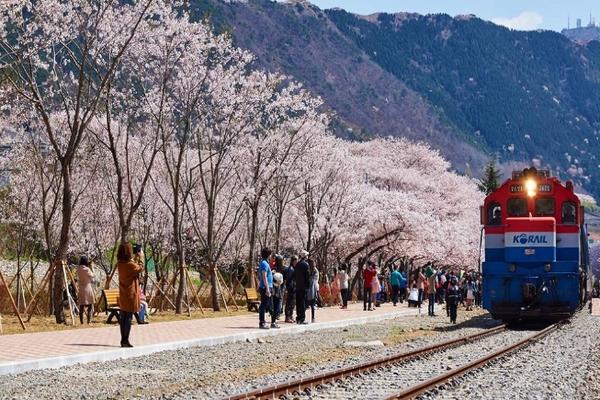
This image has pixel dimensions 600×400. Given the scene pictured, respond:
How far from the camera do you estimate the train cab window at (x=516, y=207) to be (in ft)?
85.7

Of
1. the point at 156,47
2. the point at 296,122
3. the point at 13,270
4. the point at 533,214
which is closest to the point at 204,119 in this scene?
the point at 156,47

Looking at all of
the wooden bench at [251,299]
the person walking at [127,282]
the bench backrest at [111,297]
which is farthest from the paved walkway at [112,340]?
the wooden bench at [251,299]

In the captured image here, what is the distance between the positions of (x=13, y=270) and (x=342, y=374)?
48.6 meters

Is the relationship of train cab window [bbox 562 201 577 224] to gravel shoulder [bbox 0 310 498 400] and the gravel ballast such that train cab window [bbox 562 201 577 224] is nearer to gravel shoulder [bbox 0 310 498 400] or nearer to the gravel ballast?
the gravel ballast

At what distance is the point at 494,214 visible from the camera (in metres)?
26.3

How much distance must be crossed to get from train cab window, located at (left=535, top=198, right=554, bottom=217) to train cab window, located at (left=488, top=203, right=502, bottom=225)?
0.95m

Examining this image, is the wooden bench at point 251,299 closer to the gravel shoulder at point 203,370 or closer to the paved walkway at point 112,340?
the paved walkway at point 112,340

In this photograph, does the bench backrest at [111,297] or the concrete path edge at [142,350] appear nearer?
the concrete path edge at [142,350]

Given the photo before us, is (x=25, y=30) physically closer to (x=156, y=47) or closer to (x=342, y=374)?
(x=156, y=47)

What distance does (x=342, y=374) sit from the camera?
529 inches

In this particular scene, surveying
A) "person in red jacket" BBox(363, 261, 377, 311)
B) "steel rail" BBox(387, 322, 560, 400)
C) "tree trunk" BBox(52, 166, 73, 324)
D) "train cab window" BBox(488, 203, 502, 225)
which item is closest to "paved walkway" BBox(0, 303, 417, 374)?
"tree trunk" BBox(52, 166, 73, 324)

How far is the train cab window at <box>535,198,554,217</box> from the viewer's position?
25859mm

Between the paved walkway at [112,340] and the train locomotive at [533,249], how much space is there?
4550mm

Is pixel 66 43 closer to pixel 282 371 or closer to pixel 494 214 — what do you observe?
pixel 494 214
